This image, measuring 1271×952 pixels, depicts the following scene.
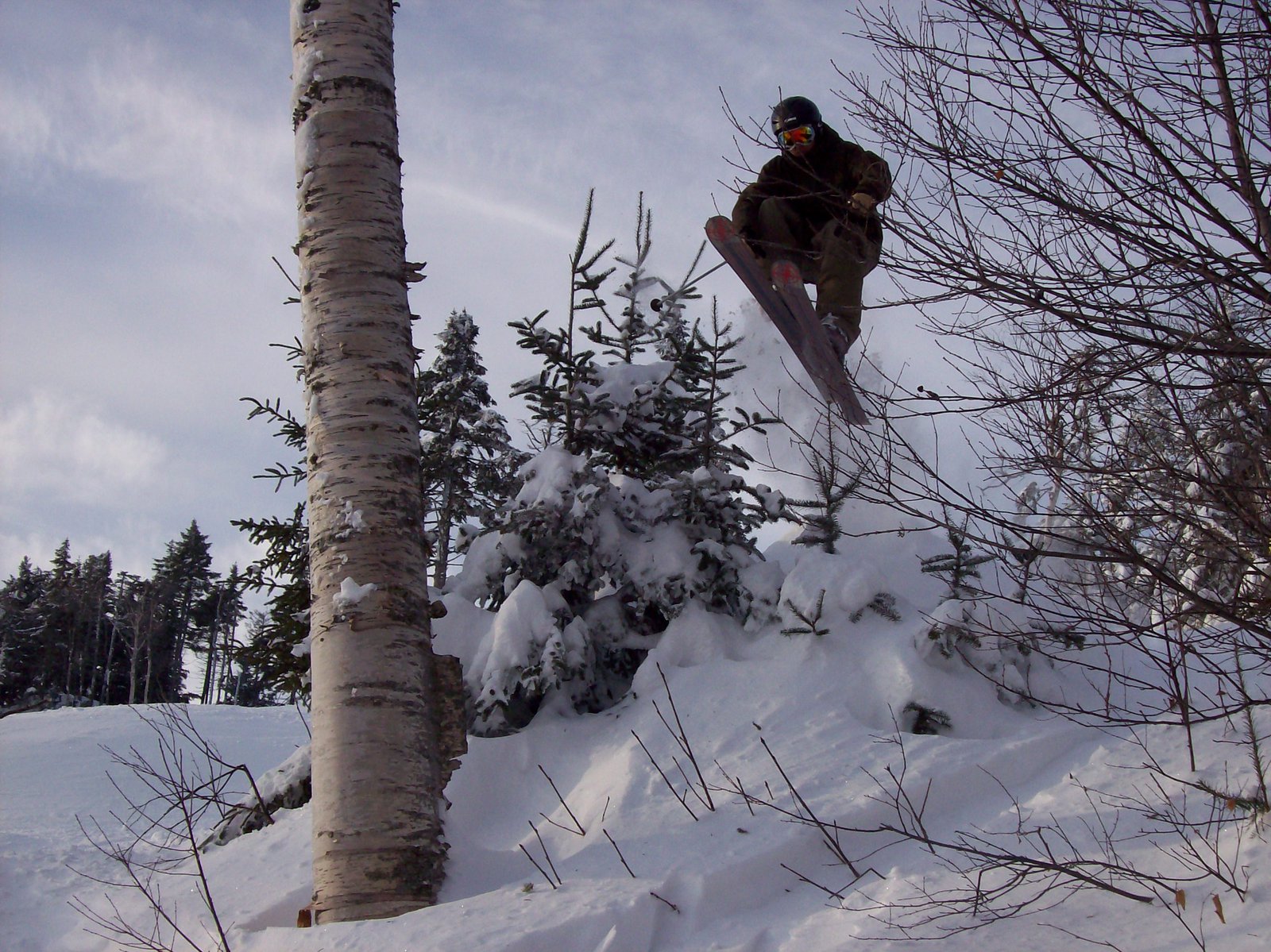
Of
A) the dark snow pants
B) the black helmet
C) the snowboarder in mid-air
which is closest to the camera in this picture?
the snowboarder in mid-air

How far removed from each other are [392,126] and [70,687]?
125ft

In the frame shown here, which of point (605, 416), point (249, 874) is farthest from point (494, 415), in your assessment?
point (249, 874)

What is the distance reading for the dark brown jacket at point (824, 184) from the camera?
10.7ft

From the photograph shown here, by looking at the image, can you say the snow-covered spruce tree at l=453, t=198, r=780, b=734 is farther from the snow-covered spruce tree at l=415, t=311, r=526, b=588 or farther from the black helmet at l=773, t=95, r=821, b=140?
the snow-covered spruce tree at l=415, t=311, r=526, b=588

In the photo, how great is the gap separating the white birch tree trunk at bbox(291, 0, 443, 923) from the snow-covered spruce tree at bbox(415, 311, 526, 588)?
8.66m

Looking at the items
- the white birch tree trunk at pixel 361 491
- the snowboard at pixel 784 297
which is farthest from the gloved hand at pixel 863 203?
A: the white birch tree trunk at pixel 361 491

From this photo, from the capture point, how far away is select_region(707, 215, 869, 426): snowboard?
4.85m

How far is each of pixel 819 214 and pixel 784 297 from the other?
22.9 inches

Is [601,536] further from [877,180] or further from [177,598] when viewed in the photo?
[177,598]

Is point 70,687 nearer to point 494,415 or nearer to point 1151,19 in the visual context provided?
point 494,415

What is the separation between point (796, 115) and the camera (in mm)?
4145

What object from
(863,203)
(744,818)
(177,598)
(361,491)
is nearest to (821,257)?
(863,203)

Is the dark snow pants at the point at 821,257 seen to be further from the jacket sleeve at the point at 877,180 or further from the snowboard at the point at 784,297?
the jacket sleeve at the point at 877,180

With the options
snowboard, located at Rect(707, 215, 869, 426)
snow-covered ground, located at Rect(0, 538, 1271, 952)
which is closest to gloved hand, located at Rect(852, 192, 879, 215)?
snowboard, located at Rect(707, 215, 869, 426)
